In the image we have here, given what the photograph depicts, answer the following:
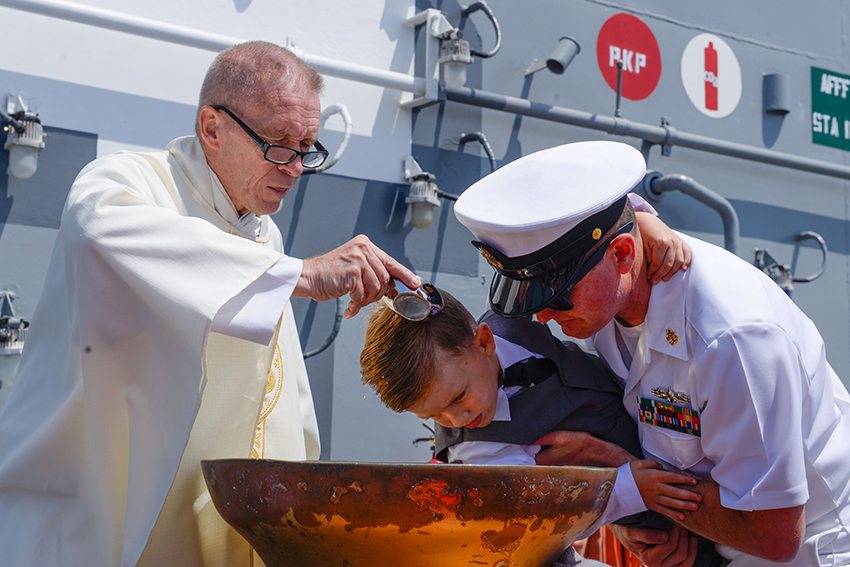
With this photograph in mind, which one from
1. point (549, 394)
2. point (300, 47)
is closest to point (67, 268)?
point (549, 394)

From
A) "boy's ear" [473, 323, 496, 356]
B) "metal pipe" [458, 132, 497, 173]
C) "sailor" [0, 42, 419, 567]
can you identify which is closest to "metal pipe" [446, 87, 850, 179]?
"metal pipe" [458, 132, 497, 173]

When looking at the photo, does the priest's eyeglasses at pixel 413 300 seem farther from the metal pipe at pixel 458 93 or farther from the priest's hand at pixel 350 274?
the metal pipe at pixel 458 93

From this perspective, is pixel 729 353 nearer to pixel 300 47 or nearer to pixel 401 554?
pixel 401 554

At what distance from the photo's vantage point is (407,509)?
102 centimetres

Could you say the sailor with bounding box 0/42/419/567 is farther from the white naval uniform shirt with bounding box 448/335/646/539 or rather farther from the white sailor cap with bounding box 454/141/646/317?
the white naval uniform shirt with bounding box 448/335/646/539

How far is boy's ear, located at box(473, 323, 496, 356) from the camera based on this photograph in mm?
1736

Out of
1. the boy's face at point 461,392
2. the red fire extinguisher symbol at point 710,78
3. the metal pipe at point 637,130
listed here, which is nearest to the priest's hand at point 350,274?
the boy's face at point 461,392

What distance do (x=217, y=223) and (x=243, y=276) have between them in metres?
0.54

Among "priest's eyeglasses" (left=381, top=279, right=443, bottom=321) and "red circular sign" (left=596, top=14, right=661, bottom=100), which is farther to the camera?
"red circular sign" (left=596, top=14, right=661, bottom=100)

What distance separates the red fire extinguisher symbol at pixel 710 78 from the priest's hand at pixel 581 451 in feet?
12.5

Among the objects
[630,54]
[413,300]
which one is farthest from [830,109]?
[413,300]

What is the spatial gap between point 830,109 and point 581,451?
15.7 feet

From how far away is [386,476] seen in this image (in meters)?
1.01

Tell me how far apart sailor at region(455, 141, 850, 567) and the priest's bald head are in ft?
1.76
